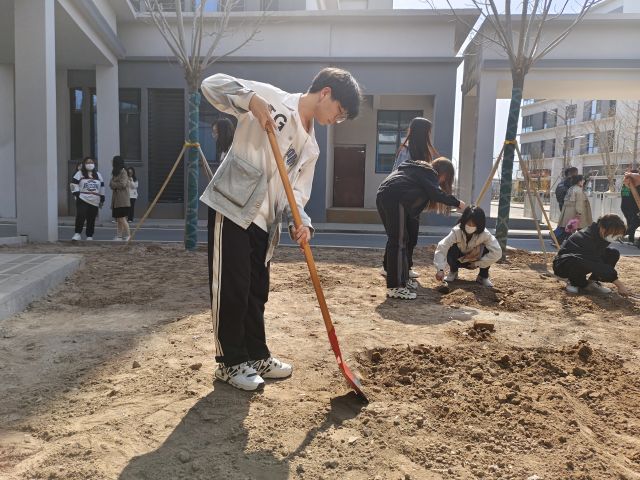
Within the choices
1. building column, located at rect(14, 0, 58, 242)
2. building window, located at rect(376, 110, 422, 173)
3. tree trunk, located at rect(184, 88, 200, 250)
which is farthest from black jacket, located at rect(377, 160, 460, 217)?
building window, located at rect(376, 110, 422, 173)

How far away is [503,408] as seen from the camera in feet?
8.45

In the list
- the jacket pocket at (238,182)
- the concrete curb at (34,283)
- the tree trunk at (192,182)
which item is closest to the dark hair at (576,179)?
the tree trunk at (192,182)

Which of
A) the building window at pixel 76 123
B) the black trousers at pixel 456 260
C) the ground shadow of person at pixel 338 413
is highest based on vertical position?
the building window at pixel 76 123

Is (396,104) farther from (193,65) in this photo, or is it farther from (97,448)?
(97,448)

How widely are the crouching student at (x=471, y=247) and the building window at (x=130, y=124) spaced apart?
11759mm

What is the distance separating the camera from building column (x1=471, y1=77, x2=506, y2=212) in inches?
540

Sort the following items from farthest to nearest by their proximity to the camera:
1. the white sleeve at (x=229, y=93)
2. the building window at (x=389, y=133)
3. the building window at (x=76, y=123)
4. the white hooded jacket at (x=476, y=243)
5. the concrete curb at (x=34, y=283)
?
the building window at (x=389, y=133), the building window at (x=76, y=123), the white hooded jacket at (x=476, y=243), the concrete curb at (x=34, y=283), the white sleeve at (x=229, y=93)

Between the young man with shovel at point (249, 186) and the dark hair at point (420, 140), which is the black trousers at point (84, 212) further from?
the young man with shovel at point (249, 186)

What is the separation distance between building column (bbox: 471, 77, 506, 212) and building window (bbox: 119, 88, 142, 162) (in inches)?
364

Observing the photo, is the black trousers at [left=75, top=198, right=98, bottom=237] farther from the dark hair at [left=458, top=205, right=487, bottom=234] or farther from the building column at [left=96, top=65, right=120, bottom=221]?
the dark hair at [left=458, top=205, right=487, bottom=234]

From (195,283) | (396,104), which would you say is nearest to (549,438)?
(195,283)

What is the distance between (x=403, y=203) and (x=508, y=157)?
3503 millimetres

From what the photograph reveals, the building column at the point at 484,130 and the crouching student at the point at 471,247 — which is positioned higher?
the building column at the point at 484,130

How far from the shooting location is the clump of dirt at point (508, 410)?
2.15 metres
